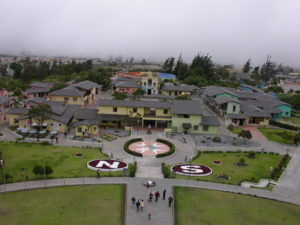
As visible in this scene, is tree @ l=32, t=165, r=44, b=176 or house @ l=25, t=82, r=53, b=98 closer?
tree @ l=32, t=165, r=44, b=176

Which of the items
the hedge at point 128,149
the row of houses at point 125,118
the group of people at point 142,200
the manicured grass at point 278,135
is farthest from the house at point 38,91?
the group of people at point 142,200

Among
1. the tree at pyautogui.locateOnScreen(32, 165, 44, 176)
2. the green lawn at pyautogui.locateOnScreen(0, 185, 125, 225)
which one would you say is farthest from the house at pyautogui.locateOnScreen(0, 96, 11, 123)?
the green lawn at pyautogui.locateOnScreen(0, 185, 125, 225)

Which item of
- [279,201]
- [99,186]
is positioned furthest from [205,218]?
[99,186]

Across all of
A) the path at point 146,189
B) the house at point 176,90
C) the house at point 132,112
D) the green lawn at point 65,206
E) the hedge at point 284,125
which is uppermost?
the house at point 176,90

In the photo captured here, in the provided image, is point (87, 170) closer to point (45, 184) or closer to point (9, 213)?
point (45, 184)

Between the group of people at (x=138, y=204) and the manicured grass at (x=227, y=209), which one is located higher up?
the group of people at (x=138, y=204)

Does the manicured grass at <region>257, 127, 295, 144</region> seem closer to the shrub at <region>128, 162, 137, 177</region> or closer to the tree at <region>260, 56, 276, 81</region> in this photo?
the shrub at <region>128, 162, 137, 177</region>

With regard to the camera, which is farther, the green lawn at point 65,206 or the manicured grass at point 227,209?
the manicured grass at point 227,209

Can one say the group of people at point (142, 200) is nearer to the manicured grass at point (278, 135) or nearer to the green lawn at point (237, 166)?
the green lawn at point (237, 166)
